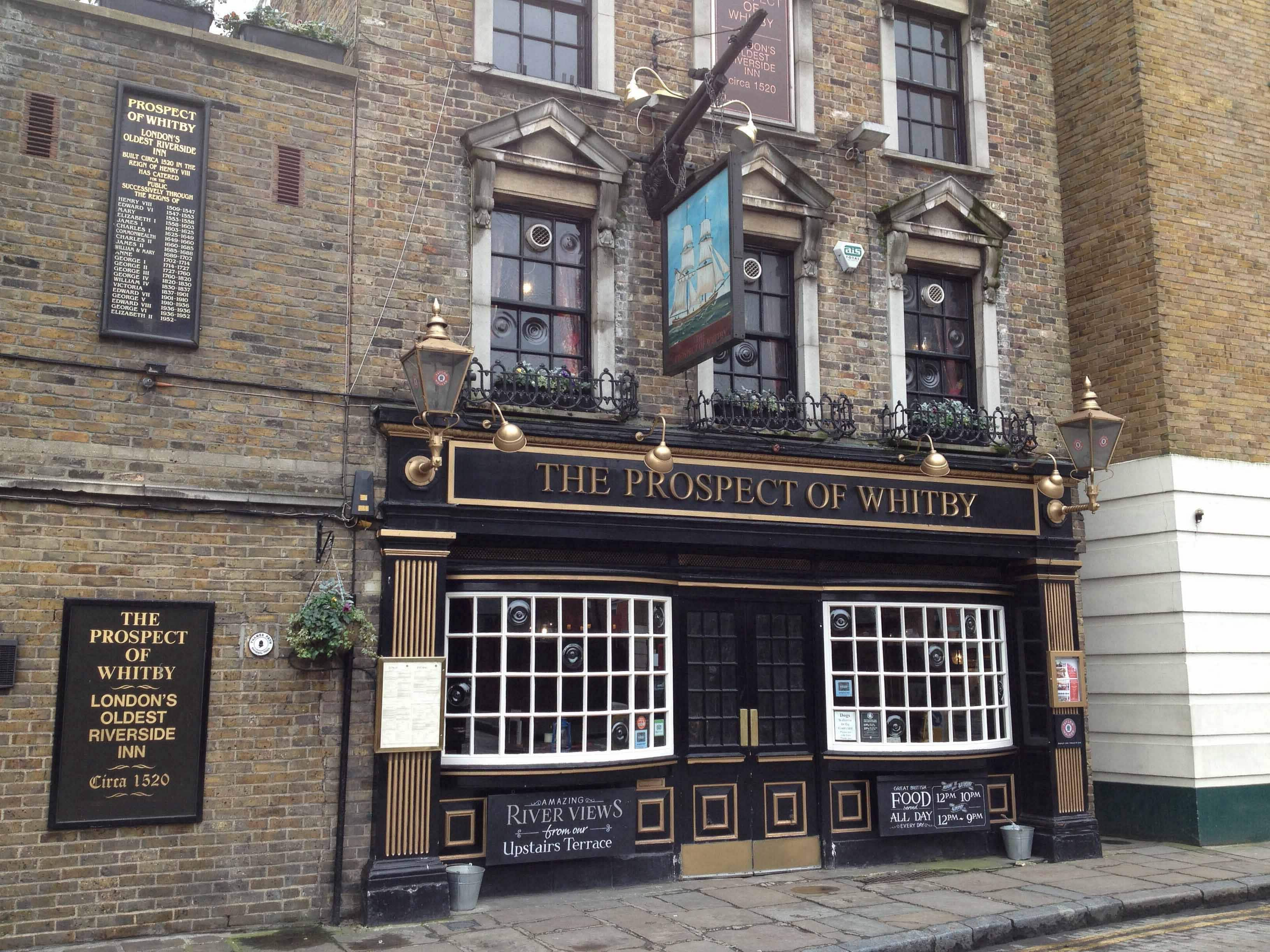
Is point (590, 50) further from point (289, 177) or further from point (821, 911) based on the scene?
point (821, 911)

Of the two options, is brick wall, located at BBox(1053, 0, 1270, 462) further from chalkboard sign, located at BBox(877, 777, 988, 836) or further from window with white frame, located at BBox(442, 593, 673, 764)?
window with white frame, located at BBox(442, 593, 673, 764)

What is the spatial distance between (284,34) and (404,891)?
7277mm

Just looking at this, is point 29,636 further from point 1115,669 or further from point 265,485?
point 1115,669

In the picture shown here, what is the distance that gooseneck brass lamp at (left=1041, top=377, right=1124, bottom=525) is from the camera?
1106cm

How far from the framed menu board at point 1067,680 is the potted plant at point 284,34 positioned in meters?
9.36

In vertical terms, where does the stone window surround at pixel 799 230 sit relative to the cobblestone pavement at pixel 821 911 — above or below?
above

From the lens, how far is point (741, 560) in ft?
36.4

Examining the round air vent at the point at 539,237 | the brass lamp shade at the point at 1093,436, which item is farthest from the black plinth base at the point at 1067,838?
the round air vent at the point at 539,237

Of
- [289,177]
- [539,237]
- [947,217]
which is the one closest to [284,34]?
[289,177]

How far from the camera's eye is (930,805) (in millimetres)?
11281

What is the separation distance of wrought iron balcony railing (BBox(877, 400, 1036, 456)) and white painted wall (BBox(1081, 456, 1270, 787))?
162cm

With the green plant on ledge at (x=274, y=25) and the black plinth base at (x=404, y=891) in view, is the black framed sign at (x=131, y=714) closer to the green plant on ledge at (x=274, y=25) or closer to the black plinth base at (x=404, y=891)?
the black plinth base at (x=404, y=891)

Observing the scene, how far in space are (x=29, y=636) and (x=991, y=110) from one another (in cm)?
1137

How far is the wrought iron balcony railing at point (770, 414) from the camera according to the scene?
35.1ft
